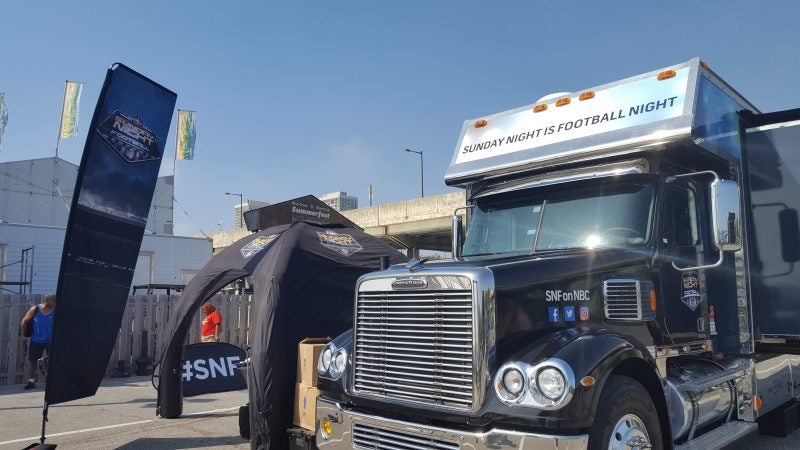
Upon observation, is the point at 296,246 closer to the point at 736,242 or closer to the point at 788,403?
the point at 736,242

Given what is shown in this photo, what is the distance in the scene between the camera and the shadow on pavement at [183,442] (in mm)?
6625

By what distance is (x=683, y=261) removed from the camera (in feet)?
16.1

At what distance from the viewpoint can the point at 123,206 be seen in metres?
6.88

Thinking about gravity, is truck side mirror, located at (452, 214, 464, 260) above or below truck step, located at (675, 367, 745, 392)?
above

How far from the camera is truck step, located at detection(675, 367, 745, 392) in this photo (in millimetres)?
4653

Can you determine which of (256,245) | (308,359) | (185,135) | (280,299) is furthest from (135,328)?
(185,135)

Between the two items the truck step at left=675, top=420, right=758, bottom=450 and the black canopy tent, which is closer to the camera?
the truck step at left=675, top=420, right=758, bottom=450

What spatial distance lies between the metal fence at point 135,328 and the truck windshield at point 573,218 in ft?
22.0

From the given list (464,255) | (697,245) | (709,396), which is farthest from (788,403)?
(464,255)

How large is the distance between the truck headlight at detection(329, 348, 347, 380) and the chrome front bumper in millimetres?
207

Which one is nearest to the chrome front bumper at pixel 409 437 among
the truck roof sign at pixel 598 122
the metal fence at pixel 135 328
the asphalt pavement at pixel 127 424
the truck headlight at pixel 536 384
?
the truck headlight at pixel 536 384

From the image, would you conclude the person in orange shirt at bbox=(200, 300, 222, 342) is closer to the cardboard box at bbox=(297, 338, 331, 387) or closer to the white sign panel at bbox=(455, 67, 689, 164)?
the cardboard box at bbox=(297, 338, 331, 387)

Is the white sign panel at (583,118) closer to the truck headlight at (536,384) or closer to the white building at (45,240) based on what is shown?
the truck headlight at (536,384)

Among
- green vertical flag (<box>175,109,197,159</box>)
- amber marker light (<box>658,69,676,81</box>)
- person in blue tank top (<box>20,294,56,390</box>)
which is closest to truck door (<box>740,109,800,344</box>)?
amber marker light (<box>658,69,676,81</box>)
